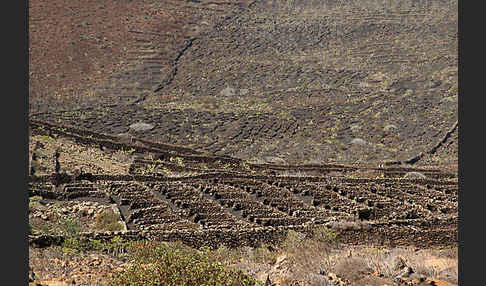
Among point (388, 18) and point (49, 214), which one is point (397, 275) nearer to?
point (49, 214)

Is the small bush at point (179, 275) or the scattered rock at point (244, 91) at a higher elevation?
the small bush at point (179, 275)

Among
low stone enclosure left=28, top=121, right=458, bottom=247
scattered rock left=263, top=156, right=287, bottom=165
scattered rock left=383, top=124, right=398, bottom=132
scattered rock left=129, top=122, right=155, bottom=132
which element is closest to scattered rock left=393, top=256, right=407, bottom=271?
low stone enclosure left=28, top=121, right=458, bottom=247

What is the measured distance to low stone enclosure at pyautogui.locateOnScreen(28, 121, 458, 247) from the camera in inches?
620

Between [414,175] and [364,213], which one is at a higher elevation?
[364,213]

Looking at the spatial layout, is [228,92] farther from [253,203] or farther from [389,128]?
[253,203]

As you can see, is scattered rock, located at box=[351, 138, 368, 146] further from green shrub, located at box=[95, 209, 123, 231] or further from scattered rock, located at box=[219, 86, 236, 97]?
green shrub, located at box=[95, 209, 123, 231]

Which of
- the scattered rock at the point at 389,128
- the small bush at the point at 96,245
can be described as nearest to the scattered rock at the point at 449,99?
the scattered rock at the point at 389,128

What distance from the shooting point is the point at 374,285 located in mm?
8984

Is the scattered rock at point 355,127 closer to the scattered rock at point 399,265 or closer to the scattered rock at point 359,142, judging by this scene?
the scattered rock at point 359,142

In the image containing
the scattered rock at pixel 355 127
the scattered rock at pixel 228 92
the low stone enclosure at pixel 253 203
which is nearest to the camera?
the low stone enclosure at pixel 253 203

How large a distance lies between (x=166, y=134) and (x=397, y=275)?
1594 inches

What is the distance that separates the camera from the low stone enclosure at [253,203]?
51.7 ft

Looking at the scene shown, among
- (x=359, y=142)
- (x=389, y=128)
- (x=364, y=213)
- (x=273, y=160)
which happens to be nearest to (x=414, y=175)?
(x=273, y=160)

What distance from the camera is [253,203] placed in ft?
70.3
